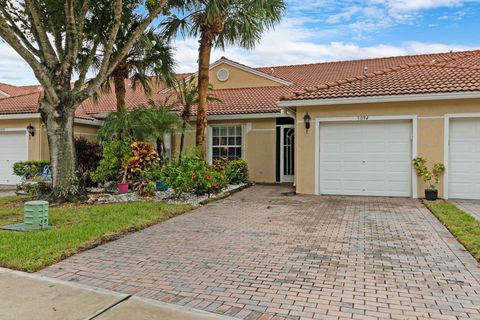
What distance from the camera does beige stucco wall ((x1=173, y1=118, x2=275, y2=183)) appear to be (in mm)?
16391

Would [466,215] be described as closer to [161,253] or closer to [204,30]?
[161,253]

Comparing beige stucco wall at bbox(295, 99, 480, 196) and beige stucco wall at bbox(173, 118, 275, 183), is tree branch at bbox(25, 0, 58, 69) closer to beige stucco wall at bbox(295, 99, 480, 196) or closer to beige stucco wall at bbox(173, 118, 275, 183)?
beige stucco wall at bbox(173, 118, 275, 183)

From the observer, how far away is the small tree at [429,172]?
11086 mm

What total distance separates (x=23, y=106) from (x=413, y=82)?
1551 cm

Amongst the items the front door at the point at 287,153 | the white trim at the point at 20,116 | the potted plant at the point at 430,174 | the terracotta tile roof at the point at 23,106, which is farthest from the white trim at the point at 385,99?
the white trim at the point at 20,116

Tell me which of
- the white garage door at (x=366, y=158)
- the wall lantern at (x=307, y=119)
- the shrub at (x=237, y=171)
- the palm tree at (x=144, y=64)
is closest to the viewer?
the white garage door at (x=366, y=158)

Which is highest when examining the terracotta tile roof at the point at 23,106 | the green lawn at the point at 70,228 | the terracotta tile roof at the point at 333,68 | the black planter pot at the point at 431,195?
the terracotta tile roof at the point at 333,68

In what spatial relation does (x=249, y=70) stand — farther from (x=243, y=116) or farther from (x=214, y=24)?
(x=214, y=24)

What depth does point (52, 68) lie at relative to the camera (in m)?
10.3

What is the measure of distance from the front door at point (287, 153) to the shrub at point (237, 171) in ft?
5.40

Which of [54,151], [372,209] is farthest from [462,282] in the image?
[54,151]

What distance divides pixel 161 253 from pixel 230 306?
221 centimetres

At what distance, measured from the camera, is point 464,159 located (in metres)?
11.2

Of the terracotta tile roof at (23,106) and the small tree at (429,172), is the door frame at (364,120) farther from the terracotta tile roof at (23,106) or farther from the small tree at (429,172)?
the terracotta tile roof at (23,106)
